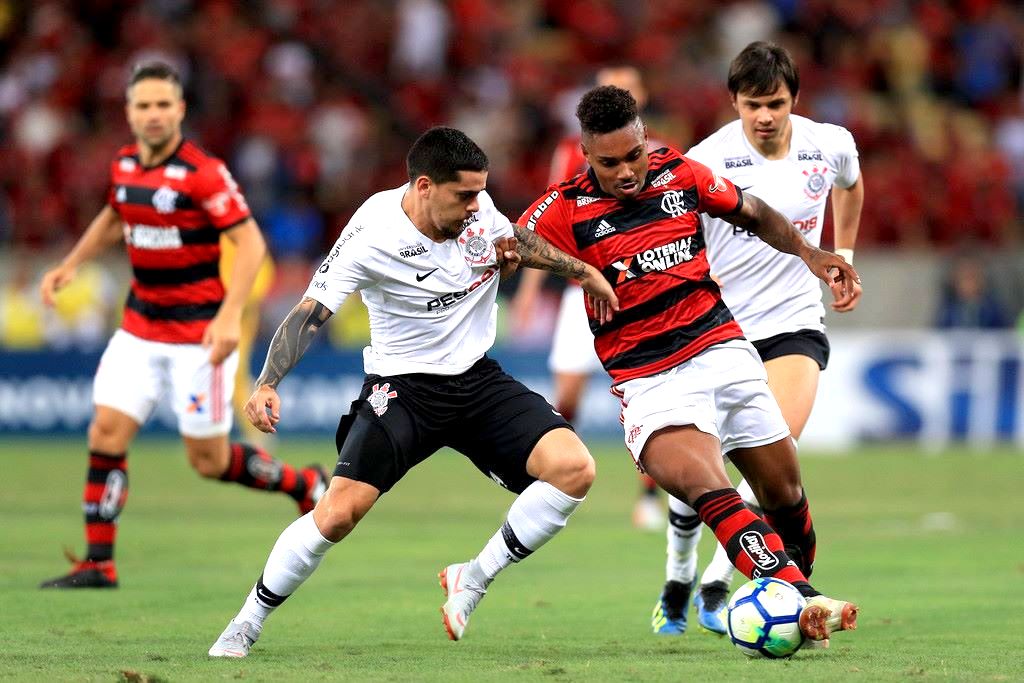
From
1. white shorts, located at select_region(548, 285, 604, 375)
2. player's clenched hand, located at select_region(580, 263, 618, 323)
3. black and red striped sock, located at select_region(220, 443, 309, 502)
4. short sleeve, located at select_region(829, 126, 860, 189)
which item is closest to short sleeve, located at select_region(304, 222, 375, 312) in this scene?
player's clenched hand, located at select_region(580, 263, 618, 323)

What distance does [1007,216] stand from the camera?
20.8 metres

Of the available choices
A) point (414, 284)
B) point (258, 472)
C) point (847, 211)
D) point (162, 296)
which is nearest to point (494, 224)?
point (414, 284)

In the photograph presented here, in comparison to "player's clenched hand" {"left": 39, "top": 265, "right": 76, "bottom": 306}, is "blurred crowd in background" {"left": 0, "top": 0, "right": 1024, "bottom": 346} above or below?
above

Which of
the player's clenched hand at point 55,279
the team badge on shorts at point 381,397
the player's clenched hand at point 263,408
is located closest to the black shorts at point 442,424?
the team badge on shorts at point 381,397

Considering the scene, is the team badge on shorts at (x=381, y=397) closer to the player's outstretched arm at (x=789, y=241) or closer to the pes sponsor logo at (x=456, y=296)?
the pes sponsor logo at (x=456, y=296)

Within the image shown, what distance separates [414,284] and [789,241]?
1.60 m

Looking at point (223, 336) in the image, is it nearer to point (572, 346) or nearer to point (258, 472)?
point (258, 472)

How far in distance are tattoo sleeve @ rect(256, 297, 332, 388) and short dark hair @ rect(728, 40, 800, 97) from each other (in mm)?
2272

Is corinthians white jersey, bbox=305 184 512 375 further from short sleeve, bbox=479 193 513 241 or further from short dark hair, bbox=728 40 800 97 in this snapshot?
short dark hair, bbox=728 40 800 97


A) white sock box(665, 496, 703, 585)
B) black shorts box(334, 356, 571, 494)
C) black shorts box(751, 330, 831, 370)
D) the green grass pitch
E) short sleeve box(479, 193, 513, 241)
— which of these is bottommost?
the green grass pitch

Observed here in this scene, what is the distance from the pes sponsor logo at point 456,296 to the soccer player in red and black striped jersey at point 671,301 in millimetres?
272

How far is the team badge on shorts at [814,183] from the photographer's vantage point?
7.65 metres

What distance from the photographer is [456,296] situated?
22.2ft

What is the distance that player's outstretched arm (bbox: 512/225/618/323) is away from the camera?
21.4 ft
